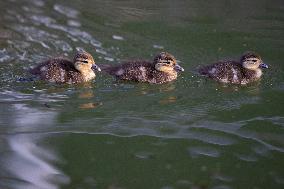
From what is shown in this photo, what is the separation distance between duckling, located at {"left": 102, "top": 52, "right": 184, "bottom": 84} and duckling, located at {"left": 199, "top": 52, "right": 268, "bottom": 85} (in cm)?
29

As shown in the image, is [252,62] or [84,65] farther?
[252,62]

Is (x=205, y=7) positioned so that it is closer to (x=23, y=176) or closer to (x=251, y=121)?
(x=251, y=121)

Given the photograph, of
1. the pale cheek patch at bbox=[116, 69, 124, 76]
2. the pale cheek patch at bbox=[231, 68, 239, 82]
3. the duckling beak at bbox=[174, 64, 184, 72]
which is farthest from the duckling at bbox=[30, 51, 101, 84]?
the pale cheek patch at bbox=[231, 68, 239, 82]

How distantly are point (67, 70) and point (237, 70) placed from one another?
158 centimetres

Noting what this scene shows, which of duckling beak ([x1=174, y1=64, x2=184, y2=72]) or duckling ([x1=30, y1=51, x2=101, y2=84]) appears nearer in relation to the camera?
duckling ([x1=30, y1=51, x2=101, y2=84])

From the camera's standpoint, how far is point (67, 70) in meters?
5.29

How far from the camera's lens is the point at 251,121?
14.5ft

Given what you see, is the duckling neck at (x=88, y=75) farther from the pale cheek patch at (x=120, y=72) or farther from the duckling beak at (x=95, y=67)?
the pale cheek patch at (x=120, y=72)

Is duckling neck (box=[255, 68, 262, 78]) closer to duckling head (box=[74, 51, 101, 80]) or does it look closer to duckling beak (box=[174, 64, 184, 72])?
duckling beak (box=[174, 64, 184, 72])

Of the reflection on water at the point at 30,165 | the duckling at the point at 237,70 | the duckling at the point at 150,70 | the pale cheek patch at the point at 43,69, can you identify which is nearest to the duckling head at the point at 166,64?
the duckling at the point at 150,70

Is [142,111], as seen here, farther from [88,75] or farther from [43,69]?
[43,69]

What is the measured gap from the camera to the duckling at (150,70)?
5.31 metres

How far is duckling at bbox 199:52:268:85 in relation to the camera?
5.32 meters

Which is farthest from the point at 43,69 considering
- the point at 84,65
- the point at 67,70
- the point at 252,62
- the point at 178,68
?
the point at 252,62
